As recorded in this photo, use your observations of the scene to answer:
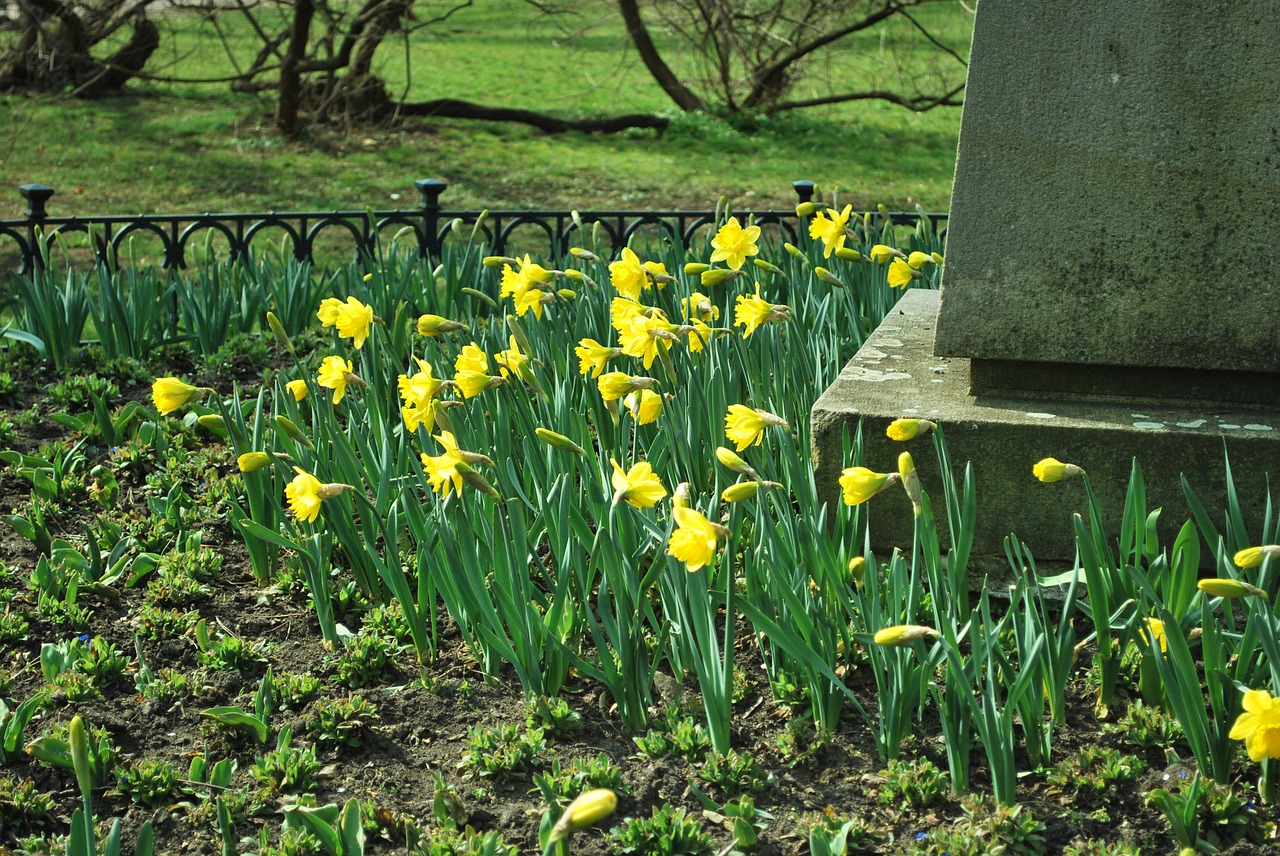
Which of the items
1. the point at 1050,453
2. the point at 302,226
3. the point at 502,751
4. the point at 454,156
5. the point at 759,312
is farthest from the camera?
the point at 454,156

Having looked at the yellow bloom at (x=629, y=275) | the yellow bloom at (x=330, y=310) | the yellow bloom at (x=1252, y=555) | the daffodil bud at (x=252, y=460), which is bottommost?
the daffodil bud at (x=252, y=460)

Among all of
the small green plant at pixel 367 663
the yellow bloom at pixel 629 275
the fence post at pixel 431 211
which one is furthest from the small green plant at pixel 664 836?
the fence post at pixel 431 211

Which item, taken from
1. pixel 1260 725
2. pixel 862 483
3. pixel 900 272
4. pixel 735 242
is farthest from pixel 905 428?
pixel 900 272

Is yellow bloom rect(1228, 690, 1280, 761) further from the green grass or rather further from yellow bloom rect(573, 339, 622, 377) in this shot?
the green grass

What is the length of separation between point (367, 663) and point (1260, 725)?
146 cm

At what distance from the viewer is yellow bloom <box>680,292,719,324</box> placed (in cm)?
281

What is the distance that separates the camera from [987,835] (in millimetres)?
1735

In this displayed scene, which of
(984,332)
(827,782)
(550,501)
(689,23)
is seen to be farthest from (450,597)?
(689,23)

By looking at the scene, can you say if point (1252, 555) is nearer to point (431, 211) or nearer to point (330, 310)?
point (330, 310)

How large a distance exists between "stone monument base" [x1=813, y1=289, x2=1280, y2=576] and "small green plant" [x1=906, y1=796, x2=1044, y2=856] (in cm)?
82

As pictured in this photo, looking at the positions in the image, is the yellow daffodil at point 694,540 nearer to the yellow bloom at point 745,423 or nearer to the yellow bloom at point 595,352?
the yellow bloom at point 745,423

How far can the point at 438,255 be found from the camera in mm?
5430

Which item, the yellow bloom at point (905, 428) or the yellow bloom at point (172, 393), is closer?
the yellow bloom at point (905, 428)

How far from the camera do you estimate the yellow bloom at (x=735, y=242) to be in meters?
3.10
